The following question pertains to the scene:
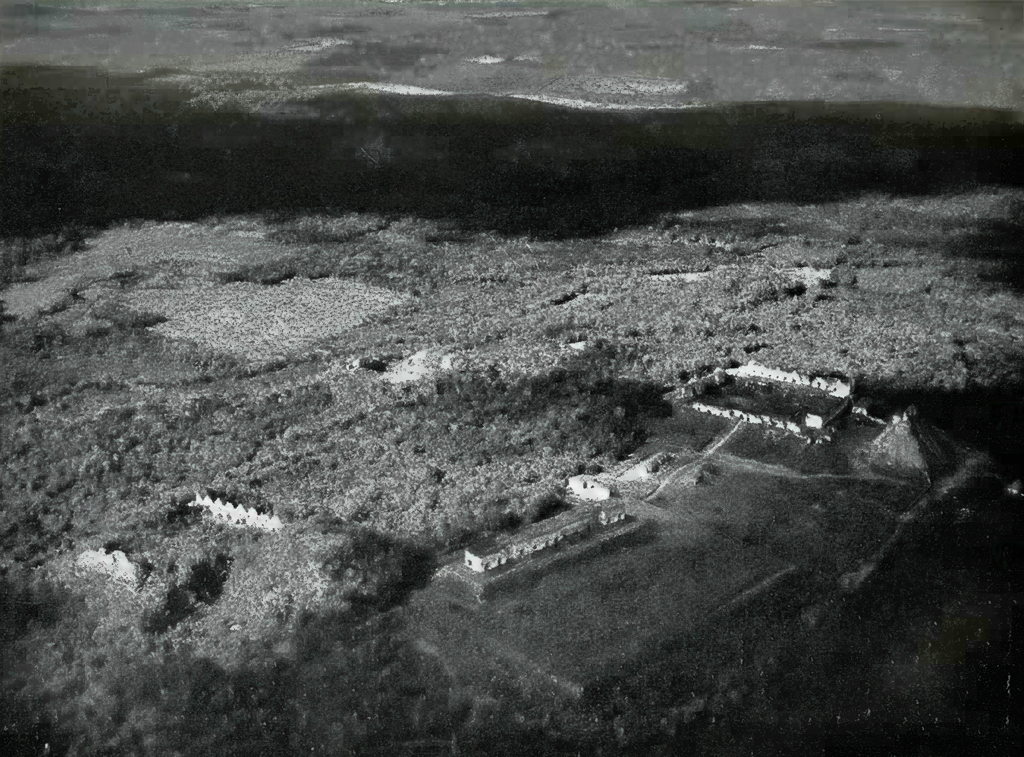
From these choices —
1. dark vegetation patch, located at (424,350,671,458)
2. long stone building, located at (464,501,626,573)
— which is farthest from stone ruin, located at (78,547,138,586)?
dark vegetation patch, located at (424,350,671,458)

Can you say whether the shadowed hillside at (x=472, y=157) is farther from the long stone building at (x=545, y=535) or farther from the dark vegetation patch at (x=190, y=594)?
the dark vegetation patch at (x=190, y=594)

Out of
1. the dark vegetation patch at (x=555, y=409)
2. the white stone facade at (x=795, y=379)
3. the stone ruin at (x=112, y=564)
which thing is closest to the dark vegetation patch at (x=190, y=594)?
the stone ruin at (x=112, y=564)

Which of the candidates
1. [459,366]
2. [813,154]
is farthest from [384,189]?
[813,154]

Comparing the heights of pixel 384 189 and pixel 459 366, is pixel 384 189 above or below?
above

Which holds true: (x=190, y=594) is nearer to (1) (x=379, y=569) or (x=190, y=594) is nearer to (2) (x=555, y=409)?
(1) (x=379, y=569)

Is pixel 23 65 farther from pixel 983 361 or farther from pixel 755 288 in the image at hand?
pixel 983 361
